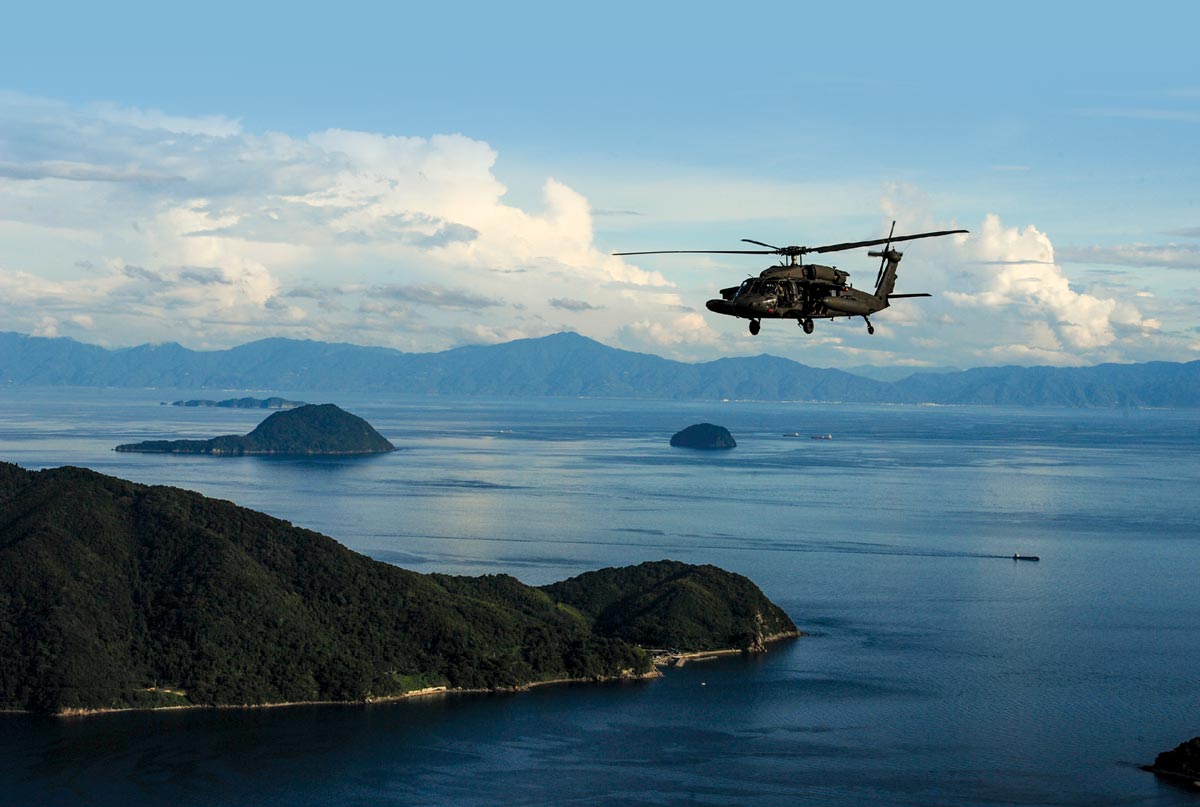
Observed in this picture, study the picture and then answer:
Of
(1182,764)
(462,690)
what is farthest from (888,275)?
(462,690)

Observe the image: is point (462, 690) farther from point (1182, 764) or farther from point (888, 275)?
point (888, 275)

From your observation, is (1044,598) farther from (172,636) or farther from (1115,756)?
(172,636)

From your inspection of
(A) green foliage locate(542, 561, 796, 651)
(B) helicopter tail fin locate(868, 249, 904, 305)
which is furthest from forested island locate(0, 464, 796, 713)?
(B) helicopter tail fin locate(868, 249, 904, 305)

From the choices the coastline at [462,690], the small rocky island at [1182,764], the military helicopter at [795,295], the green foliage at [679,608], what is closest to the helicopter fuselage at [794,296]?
the military helicopter at [795,295]

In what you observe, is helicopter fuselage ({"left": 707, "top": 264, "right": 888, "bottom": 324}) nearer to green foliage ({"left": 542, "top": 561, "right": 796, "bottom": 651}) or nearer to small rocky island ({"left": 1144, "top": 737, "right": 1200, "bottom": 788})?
small rocky island ({"left": 1144, "top": 737, "right": 1200, "bottom": 788})

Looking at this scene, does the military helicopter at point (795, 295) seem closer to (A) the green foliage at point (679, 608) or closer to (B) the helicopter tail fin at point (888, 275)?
(B) the helicopter tail fin at point (888, 275)

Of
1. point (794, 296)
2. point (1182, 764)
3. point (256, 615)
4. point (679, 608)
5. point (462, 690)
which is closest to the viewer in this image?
point (794, 296)

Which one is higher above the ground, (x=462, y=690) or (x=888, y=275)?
(x=888, y=275)
